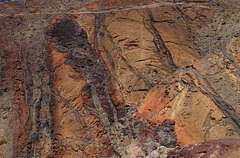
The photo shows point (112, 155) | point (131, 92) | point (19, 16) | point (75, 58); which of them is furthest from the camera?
point (19, 16)

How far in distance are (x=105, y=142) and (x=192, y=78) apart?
18.6 feet

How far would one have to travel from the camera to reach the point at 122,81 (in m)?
10.7

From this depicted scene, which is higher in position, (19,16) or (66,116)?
(19,16)

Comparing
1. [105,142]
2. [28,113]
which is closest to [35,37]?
[28,113]

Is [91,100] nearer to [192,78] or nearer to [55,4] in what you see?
[192,78]

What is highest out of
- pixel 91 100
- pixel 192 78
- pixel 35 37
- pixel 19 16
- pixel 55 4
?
pixel 55 4

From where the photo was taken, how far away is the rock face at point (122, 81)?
826 centimetres

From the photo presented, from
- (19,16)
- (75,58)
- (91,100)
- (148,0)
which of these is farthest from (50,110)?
(148,0)

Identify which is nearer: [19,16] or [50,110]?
[50,110]

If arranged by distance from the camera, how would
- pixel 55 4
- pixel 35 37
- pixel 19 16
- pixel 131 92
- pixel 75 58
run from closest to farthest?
1. pixel 131 92
2. pixel 75 58
3. pixel 35 37
4. pixel 19 16
5. pixel 55 4

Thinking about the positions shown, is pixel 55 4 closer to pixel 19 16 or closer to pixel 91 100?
pixel 19 16

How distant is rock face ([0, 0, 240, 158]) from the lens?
826cm

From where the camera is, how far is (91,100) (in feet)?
32.7

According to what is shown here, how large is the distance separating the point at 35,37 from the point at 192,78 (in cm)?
1081
